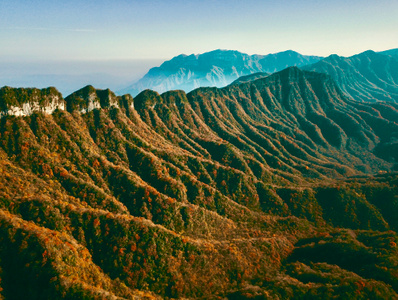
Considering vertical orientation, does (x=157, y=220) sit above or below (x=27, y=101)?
below

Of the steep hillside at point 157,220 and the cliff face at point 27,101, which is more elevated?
Answer: the cliff face at point 27,101

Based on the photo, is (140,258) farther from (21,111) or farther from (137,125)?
(137,125)

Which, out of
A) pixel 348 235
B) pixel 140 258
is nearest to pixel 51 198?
pixel 140 258

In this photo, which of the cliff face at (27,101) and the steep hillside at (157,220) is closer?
the steep hillside at (157,220)

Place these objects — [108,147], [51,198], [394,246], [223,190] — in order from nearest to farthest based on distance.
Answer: [51,198]
[394,246]
[108,147]
[223,190]

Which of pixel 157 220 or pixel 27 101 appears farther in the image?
pixel 27 101

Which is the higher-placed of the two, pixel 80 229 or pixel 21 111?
pixel 21 111

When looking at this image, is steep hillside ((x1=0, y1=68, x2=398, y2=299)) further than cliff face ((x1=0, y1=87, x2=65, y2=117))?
No

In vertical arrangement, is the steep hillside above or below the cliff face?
below
